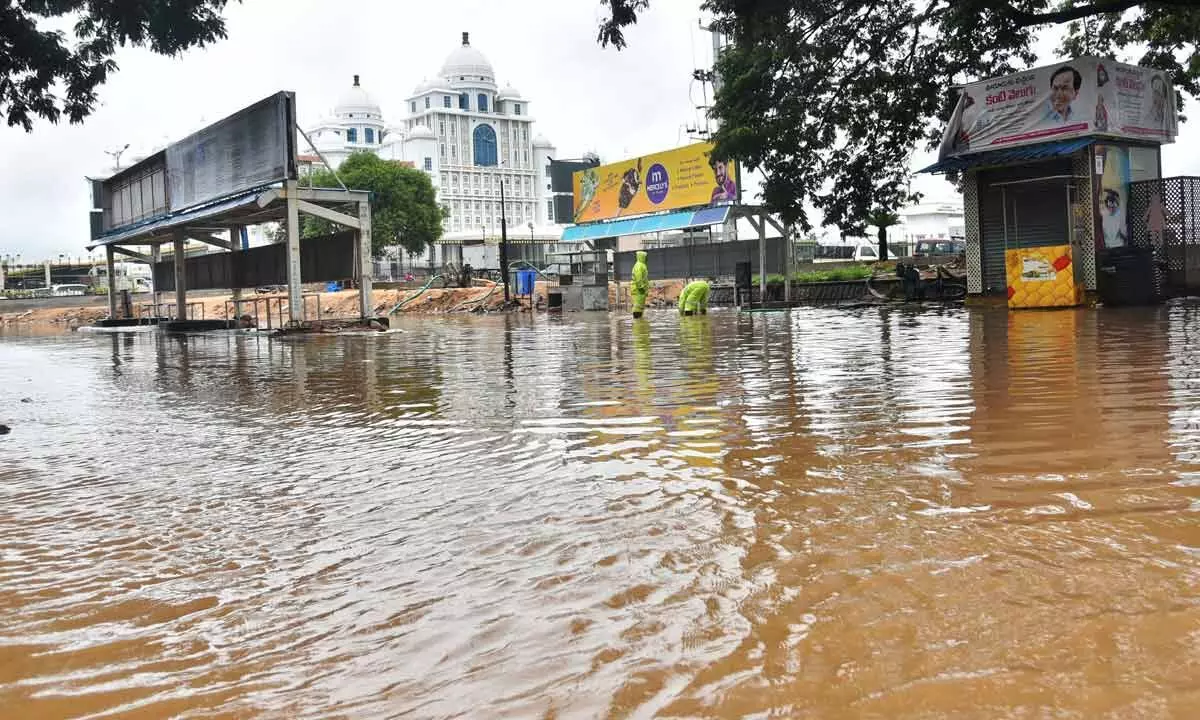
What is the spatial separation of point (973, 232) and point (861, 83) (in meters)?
4.18

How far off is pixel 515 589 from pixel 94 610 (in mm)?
1237

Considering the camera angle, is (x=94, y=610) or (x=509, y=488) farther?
(x=509, y=488)

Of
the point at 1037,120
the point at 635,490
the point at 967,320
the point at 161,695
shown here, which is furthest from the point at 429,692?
the point at 1037,120

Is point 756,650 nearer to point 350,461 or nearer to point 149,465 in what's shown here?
point 350,461

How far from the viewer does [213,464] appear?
536cm

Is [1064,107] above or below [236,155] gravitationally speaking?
below

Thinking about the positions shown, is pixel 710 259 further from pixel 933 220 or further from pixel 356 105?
pixel 356 105

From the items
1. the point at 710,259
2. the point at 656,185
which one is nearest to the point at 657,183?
the point at 656,185

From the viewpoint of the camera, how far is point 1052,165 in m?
20.3

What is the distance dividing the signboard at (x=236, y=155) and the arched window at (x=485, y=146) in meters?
95.7

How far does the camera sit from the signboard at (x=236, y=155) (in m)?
21.2

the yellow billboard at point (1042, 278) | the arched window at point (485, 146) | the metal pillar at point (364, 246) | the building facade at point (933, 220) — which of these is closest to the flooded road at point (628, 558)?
the yellow billboard at point (1042, 278)

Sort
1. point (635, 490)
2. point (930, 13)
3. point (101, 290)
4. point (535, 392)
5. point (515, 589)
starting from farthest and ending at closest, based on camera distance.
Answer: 1. point (101, 290)
2. point (930, 13)
3. point (535, 392)
4. point (635, 490)
5. point (515, 589)

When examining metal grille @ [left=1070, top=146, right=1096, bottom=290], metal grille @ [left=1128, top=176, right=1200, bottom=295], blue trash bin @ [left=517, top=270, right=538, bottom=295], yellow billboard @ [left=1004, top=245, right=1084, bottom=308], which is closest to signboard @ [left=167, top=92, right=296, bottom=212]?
blue trash bin @ [left=517, top=270, right=538, bottom=295]
